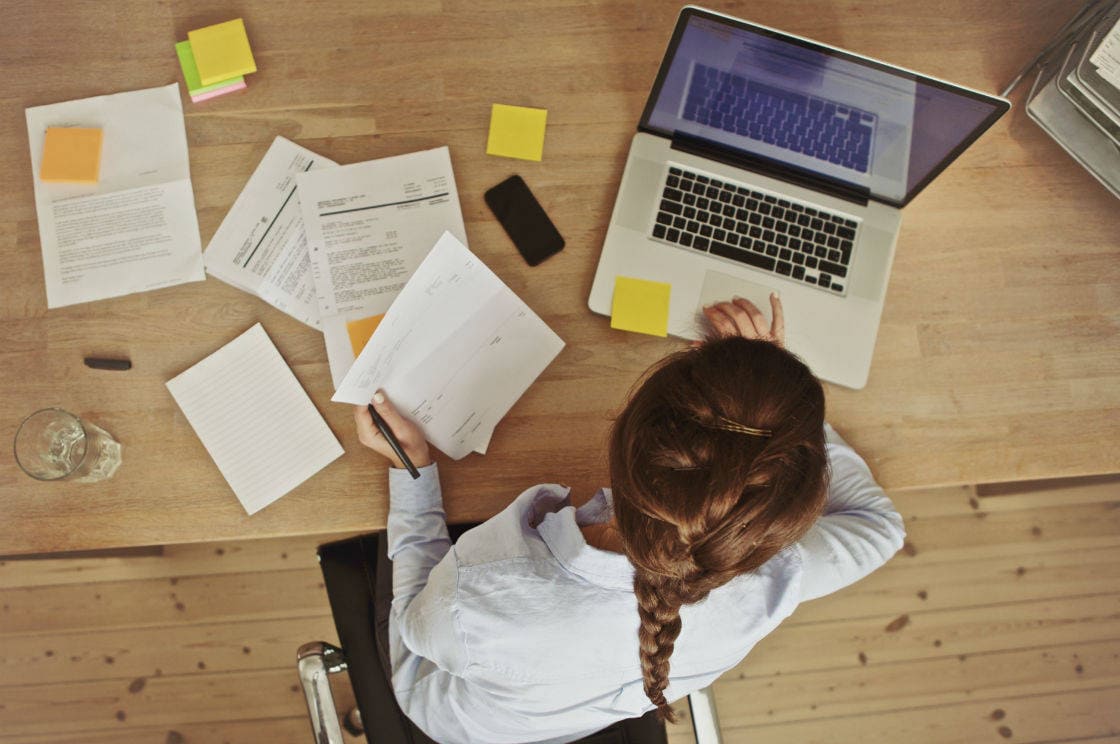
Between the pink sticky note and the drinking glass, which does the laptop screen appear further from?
the drinking glass

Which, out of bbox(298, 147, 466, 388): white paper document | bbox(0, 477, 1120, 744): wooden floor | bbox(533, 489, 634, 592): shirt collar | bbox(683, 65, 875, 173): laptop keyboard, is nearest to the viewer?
bbox(533, 489, 634, 592): shirt collar

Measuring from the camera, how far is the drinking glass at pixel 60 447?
0.96m

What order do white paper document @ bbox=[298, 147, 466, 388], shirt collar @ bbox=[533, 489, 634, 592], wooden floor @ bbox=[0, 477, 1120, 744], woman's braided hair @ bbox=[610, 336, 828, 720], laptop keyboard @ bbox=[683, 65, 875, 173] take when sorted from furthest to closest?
wooden floor @ bbox=[0, 477, 1120, 744] < white paper document @ bbox=[298, 147, 466, 388] < laptop keyboard @ bbox=[683, 65, 875, 173] < shirt collar @ bbox=[533, 489, 634, 592] < woman's braided hair @ bbox=[610, 336, 828, 720]

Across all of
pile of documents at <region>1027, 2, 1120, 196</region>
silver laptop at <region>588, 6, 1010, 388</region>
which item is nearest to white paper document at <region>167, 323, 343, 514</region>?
silver laptop at <region>588, 6, 1010, 388</region>

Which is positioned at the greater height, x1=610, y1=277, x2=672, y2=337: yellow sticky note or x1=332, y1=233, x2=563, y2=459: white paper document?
x1=610, y1=277, x2=672, y2=337: yellow sticky note

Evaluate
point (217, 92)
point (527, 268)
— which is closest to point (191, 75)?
point (217, 92)

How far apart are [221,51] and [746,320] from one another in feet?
2.98

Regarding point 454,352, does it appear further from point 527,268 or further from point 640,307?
point 640,307

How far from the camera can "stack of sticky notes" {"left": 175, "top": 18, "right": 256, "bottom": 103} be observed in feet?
3.48

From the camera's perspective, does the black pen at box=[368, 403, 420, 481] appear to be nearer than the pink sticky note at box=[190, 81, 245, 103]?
Yes

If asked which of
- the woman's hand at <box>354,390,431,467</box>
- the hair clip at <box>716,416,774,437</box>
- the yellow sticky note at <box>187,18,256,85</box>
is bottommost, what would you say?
the woman's hand at <box>354,390,431,467</box>

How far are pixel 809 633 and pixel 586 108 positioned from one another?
4.46 ft

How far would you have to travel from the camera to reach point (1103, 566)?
1.75 m

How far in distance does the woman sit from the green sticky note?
0.56 meters
